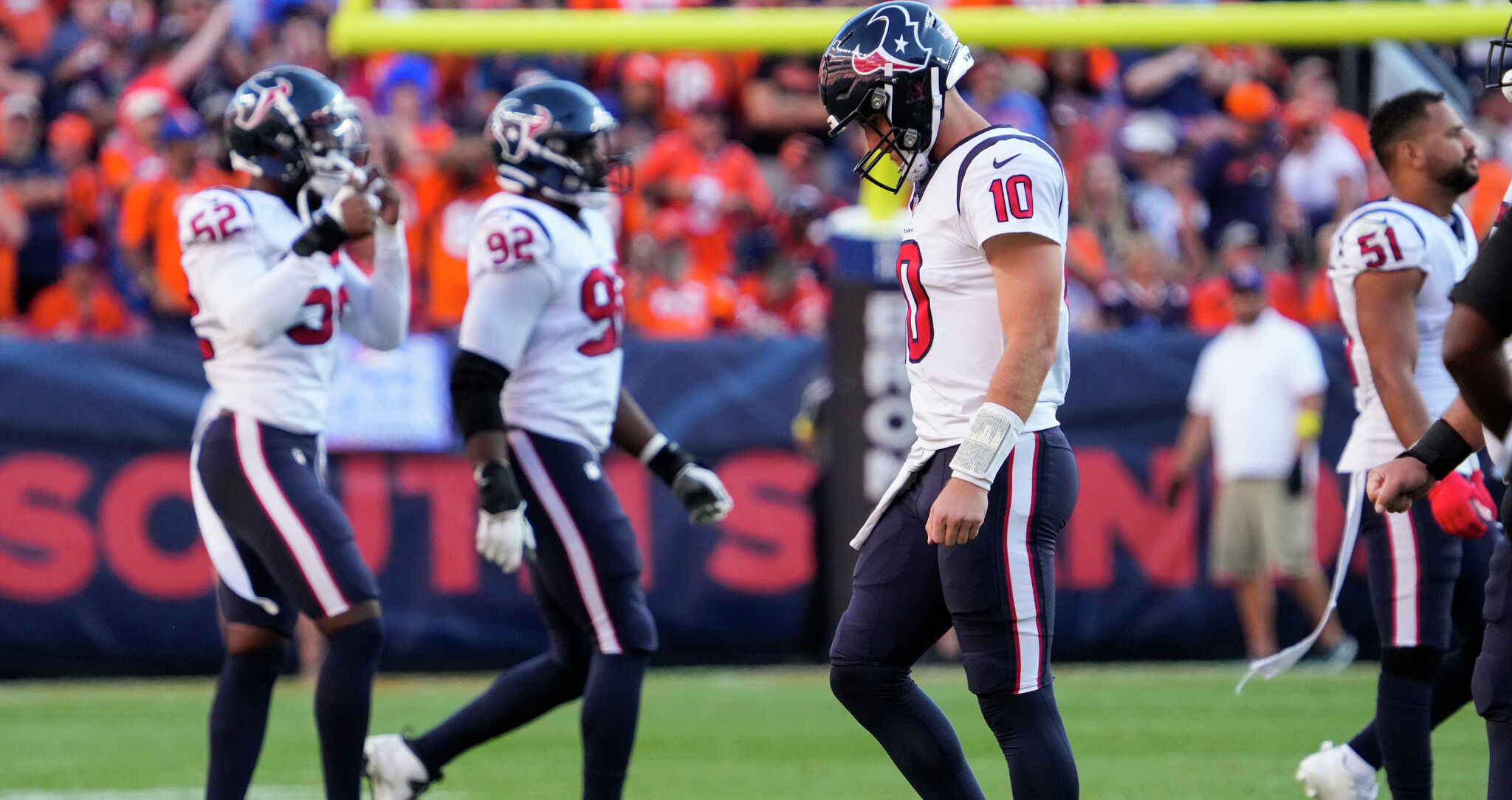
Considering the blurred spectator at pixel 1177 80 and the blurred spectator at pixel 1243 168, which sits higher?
the blurred spectator at pixel 1177 80

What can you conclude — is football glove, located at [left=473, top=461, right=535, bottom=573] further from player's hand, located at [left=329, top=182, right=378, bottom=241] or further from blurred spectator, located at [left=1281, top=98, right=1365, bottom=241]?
blurred spectator, located at [left=1281, top=98, right=1365, bottom=241]

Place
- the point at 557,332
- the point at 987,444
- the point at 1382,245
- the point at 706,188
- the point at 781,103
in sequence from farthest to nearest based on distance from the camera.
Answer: the point at 781,103 → the point at 706,188 → the point at 557,332 → the point at 1382,245 → the point at 987,444

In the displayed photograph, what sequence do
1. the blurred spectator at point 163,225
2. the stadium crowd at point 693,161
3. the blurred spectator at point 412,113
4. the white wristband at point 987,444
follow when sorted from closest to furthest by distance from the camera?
the white wristband at point 987,444
the blurred spectator at point 163,225
the stadium crowd at point 693,161
the blurred spectator at point 412,113

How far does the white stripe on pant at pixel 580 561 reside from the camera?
4926 mm

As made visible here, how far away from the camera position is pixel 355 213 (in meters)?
4.77

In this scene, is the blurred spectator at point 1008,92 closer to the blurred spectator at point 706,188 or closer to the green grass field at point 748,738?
the blurred spectator at point 706,188

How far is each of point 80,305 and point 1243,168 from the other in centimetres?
714

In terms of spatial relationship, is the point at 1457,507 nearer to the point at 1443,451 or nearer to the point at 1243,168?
the point at 1443,451

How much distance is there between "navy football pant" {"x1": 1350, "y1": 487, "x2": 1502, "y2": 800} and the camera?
4617 millimetres

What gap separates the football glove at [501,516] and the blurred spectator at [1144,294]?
6250 mm

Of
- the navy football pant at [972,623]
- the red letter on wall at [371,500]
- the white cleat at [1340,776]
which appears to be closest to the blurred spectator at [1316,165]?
the red letter on wall at [371,500]

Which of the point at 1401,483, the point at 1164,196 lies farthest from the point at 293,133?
the point at 1164,196

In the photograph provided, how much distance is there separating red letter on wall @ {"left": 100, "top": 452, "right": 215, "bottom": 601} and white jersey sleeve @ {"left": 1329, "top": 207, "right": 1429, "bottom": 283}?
20.9 ft

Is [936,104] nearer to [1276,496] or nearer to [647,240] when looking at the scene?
[1276,496]
